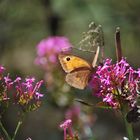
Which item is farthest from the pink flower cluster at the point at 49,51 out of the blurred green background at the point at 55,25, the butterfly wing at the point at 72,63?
the butterfly wing at the point at 72,63

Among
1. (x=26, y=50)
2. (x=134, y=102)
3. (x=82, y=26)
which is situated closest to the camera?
(x=134, y=102)

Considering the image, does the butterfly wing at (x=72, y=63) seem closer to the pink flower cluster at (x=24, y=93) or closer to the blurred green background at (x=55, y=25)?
the pink flower cluster at (x=24, y=93)

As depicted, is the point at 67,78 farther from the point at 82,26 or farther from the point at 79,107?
the point at 82,26

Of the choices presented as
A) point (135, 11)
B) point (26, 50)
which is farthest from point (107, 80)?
point (26, 50)

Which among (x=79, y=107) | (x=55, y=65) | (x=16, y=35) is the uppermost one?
(x=16, y=35)

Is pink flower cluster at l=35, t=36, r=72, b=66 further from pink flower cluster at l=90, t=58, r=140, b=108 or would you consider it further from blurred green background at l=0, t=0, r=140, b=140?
pink flower cluster at l=90, t=58, r=140, b=108

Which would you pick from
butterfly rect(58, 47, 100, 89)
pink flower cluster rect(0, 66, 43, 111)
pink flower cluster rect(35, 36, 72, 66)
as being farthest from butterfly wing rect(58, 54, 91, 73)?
pink flower cluster rect(35, 36, 72, 66)
